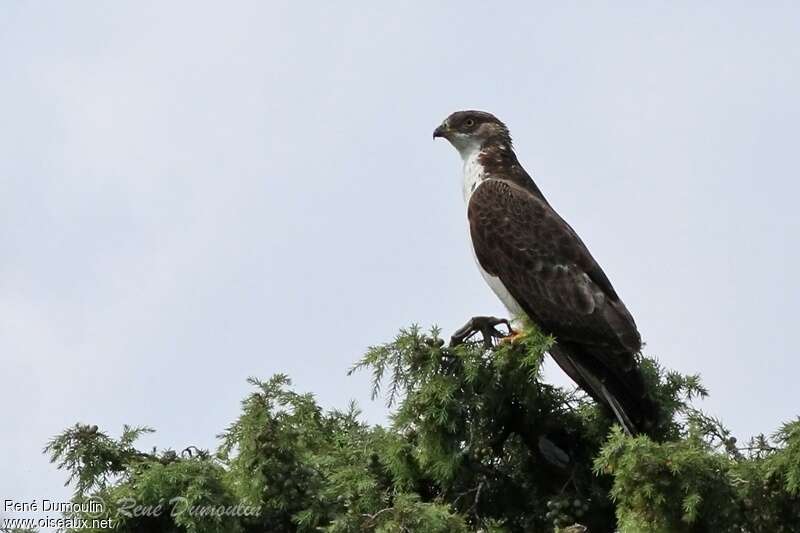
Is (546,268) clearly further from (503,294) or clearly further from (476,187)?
(476,187)

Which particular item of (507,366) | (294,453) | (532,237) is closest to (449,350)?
(507,366)

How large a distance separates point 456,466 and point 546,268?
2.10 meters

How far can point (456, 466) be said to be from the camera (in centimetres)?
803

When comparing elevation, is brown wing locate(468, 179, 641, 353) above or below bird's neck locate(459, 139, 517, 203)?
below

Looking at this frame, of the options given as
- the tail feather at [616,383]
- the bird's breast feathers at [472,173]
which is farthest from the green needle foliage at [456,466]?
the bird's breast feathers at [472,173]

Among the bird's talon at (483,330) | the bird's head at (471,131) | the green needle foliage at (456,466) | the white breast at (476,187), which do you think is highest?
the bird's head at (471,131)

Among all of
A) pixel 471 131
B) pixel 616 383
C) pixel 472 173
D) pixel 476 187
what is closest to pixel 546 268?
pixel 476 187

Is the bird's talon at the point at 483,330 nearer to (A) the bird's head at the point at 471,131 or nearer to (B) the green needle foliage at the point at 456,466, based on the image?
(B) the green needle foliage at the point at 456,466

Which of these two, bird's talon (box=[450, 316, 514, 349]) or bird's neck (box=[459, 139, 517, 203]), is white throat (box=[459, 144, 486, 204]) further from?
bird's talon (box=[450, 316, 514, 349])

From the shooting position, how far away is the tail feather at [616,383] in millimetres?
8586

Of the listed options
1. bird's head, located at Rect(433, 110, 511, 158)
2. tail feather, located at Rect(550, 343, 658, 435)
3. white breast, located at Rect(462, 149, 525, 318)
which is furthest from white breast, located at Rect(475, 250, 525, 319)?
bird's head, located at Rect(433, 110, 511, 158)

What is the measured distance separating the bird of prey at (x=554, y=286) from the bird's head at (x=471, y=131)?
0.27 metres

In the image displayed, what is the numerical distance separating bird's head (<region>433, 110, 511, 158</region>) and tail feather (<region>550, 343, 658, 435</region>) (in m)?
2.53

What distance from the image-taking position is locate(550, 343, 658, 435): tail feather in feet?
28.2
